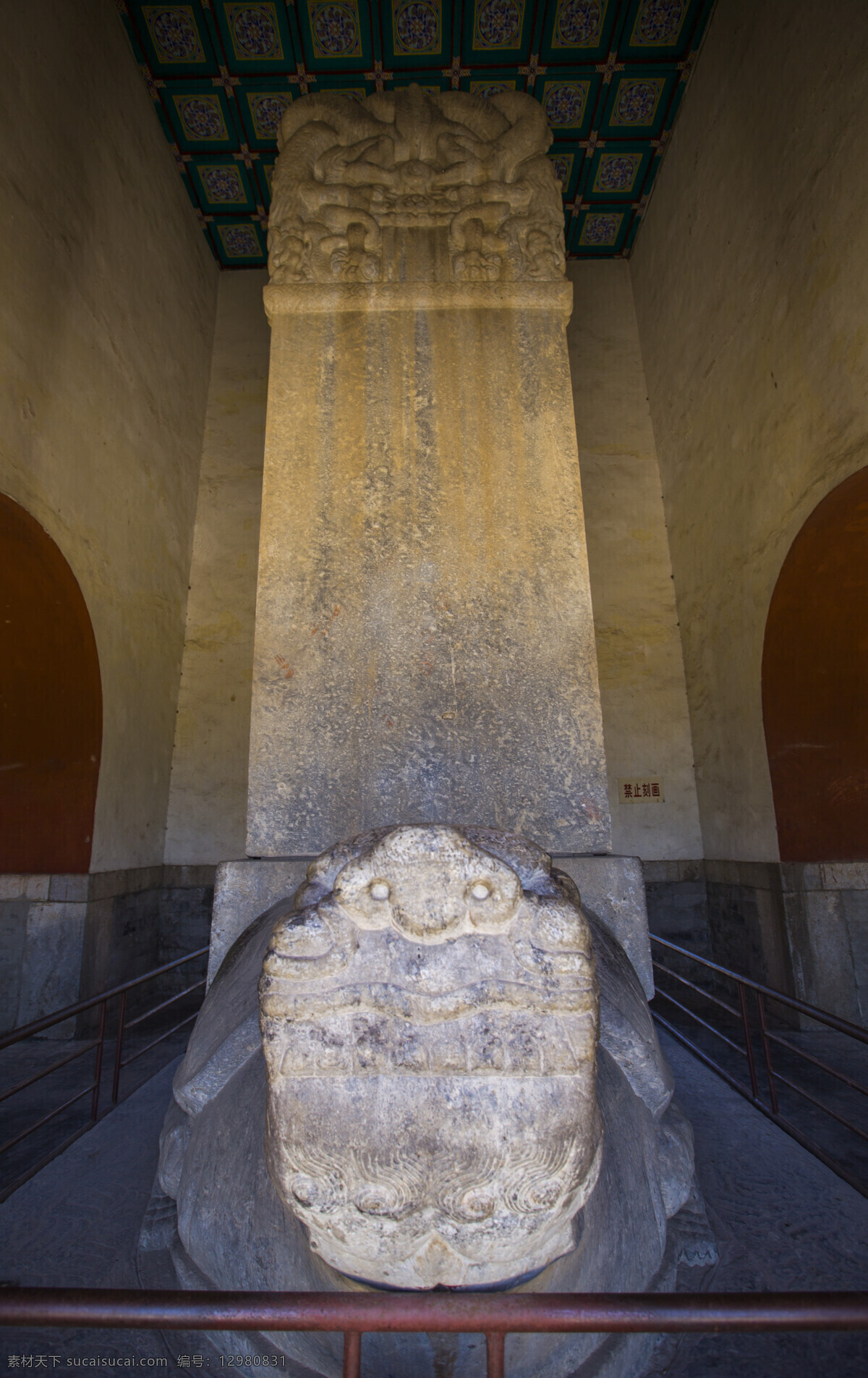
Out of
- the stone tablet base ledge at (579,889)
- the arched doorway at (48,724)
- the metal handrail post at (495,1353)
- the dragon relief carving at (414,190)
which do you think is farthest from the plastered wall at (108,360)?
the metal handrail post at (495,1353)

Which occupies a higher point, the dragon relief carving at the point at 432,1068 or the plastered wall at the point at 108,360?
the plastered wall at the point at 108,360

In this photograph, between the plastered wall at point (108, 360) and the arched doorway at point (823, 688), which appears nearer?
the plastered wall at point (108, 360)

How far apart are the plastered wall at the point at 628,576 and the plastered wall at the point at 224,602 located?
3212 millimetres

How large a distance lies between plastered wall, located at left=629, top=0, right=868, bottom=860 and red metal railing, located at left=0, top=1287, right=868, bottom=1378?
13.2 ft

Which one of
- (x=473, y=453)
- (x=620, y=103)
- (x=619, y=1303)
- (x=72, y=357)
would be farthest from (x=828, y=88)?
(x=619, y=1303)

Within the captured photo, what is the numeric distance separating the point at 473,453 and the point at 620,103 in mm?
6034

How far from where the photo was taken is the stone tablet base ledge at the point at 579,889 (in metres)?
1.76

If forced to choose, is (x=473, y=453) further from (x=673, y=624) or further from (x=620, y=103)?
(x=620, y=103)

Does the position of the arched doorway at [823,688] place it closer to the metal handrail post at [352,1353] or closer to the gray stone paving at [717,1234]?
the gray stone paving at [717,1234]

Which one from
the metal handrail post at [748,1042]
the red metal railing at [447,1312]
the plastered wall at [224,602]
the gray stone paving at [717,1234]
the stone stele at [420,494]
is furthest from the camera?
the plastered wall at [224,602]

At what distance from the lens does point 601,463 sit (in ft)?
22.4

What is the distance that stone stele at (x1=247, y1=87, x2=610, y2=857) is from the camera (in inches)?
76.6

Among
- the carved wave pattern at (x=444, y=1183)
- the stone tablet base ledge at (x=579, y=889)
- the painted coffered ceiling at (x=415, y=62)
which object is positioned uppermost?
the painted coffered ceiling at (x=415, y=62)

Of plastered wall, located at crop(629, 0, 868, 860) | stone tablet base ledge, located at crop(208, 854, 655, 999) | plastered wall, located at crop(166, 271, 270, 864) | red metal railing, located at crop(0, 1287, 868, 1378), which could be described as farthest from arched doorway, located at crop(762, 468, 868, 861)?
red metal railing, located at crop(0, 1287, 868, 1378)
